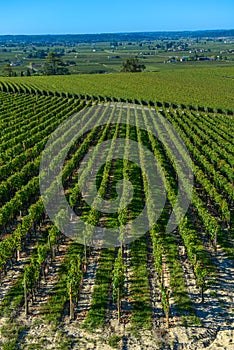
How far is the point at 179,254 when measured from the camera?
2108 cm

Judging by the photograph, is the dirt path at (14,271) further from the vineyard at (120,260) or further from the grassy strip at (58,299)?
the grassy strip at (58,299)

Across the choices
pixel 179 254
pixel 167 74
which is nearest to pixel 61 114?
pixel 179 254

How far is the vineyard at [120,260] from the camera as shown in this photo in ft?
51.6

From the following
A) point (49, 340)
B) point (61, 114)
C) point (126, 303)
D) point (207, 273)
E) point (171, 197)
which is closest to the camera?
point (49, 340)

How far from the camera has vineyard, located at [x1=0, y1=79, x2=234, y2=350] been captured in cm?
1572

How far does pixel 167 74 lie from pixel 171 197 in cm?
10445

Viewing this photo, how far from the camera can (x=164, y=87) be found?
96.1m

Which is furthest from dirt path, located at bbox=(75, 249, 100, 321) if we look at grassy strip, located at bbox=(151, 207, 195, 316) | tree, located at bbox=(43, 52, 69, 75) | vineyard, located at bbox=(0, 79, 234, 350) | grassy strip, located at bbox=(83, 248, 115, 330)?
tree, located at bbox=(43, 52, 69, 75)

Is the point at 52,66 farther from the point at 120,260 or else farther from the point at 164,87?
the point at 120,260

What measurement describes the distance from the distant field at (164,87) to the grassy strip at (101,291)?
5330 centimetres

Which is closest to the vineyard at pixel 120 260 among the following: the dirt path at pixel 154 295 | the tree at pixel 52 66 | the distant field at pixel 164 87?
the dirt path at pixel 154 295

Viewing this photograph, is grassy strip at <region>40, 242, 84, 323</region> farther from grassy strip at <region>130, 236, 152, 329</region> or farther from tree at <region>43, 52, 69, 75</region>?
tree at <region>43, 52, 69, 75</region>

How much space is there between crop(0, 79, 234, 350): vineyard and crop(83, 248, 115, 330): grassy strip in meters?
0.04

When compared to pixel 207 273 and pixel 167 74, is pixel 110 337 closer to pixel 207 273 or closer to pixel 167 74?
pixel 207 273
